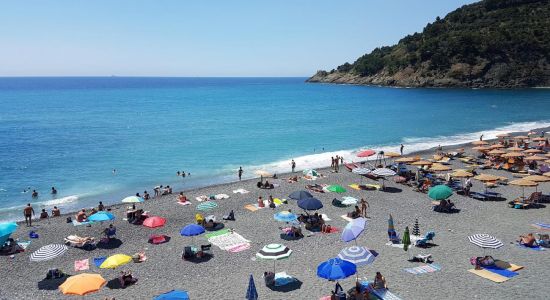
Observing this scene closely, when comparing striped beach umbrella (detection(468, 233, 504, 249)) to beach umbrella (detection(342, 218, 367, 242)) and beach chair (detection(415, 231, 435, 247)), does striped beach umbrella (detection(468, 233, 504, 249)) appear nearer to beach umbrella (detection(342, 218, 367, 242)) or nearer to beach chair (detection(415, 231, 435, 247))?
beach chair (detection(415, 231, 435, 247))

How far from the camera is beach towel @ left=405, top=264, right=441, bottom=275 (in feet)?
50.8

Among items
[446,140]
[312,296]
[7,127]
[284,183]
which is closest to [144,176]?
[284,183]

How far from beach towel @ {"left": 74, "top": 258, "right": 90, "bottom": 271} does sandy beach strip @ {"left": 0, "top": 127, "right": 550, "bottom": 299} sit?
0.38 m

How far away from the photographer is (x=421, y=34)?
150 m

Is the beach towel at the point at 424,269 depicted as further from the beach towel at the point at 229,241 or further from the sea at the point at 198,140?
the sea at the point at 198,140

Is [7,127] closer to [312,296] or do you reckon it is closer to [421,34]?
[312,296]

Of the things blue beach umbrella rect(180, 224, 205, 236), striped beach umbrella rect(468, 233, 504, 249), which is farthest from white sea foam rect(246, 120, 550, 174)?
striped beach umbrella rect(468, 233, 504, 249)

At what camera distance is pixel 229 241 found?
1912 cm

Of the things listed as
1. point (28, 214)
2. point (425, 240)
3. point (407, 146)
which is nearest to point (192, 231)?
point (425, 240)

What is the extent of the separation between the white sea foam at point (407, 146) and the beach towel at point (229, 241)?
17833 mm

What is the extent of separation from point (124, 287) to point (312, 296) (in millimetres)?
6812

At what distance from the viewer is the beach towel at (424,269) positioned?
1547 centimetres

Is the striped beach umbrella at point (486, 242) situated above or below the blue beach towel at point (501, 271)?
above

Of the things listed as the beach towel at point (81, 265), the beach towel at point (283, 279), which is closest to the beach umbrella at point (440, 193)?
the beach towel at point (283, 279)
